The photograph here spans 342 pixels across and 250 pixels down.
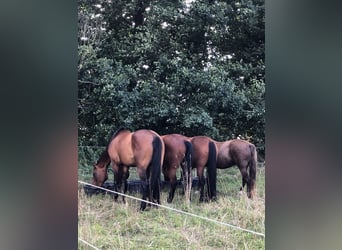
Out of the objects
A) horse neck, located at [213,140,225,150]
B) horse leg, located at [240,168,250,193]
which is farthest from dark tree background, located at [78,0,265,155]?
horse leg, located at [240,168,250,193]

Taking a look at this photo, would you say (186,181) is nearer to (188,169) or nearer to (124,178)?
(188,169)

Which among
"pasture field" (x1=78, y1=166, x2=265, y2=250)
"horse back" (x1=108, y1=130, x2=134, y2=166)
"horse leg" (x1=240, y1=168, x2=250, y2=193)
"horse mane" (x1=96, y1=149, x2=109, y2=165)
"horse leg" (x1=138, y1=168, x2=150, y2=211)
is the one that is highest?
"horse back" (x1=108, y1=130, x2=134, y2=166)

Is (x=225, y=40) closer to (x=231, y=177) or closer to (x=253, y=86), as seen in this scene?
(x=253, y=86)

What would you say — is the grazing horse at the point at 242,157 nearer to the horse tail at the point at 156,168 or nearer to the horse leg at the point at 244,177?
the horse leg at the point at 244,177

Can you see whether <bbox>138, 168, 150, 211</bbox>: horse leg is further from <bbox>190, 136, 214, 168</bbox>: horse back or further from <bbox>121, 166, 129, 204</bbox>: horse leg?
<bbox>190, 136, 214, 168</bbox>: horse back

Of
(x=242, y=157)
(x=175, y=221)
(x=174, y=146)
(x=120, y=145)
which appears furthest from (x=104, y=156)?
(x=242, y=157)

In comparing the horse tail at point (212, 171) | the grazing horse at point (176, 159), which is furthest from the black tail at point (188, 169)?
the horse tail at point (212, 171)

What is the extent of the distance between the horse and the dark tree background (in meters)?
0.05

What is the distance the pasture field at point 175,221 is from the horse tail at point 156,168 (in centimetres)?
5

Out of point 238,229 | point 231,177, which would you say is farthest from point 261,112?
point 238,229

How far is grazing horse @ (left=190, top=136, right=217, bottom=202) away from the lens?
6.82 ft

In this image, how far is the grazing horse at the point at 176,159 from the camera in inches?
82.6
